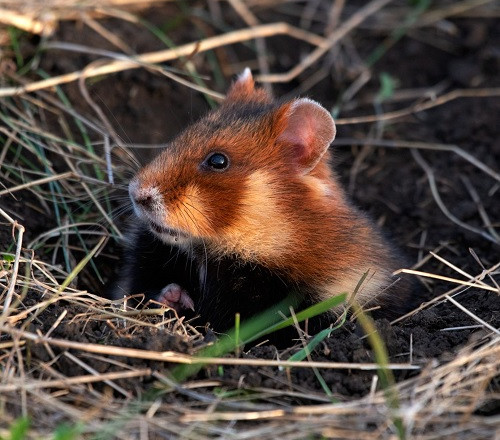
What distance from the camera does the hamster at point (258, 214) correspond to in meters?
4.30

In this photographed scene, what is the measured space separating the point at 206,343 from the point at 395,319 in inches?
52.8

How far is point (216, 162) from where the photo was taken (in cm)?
439

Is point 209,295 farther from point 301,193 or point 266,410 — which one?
point 266,410

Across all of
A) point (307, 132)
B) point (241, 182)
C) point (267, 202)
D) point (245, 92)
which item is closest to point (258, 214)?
point (267, 202)

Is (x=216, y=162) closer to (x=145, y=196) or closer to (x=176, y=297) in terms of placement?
(x=145, y=196)

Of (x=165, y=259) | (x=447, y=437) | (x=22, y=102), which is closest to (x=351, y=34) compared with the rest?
(x=22, y=102)

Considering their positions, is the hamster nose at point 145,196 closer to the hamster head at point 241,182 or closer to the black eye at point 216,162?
the hamster head at point 241,182

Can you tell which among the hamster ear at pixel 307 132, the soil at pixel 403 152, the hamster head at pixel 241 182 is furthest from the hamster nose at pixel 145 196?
the hamster ear at pixel 307 132

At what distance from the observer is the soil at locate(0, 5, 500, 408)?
13.6 ft

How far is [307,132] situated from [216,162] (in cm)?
51

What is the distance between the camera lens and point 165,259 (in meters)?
4.85

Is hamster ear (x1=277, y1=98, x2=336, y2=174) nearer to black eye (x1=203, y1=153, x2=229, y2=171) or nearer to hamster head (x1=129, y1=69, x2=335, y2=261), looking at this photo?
hamster head (x1=129, y1=69, x2=335, y2=261)

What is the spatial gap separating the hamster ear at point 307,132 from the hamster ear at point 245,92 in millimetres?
667

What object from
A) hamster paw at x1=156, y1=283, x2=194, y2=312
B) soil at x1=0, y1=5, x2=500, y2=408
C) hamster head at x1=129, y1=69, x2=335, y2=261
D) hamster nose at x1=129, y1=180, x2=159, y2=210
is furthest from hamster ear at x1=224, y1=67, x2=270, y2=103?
hamster paw at x1=156, y1=283, x2=194, y2=312
